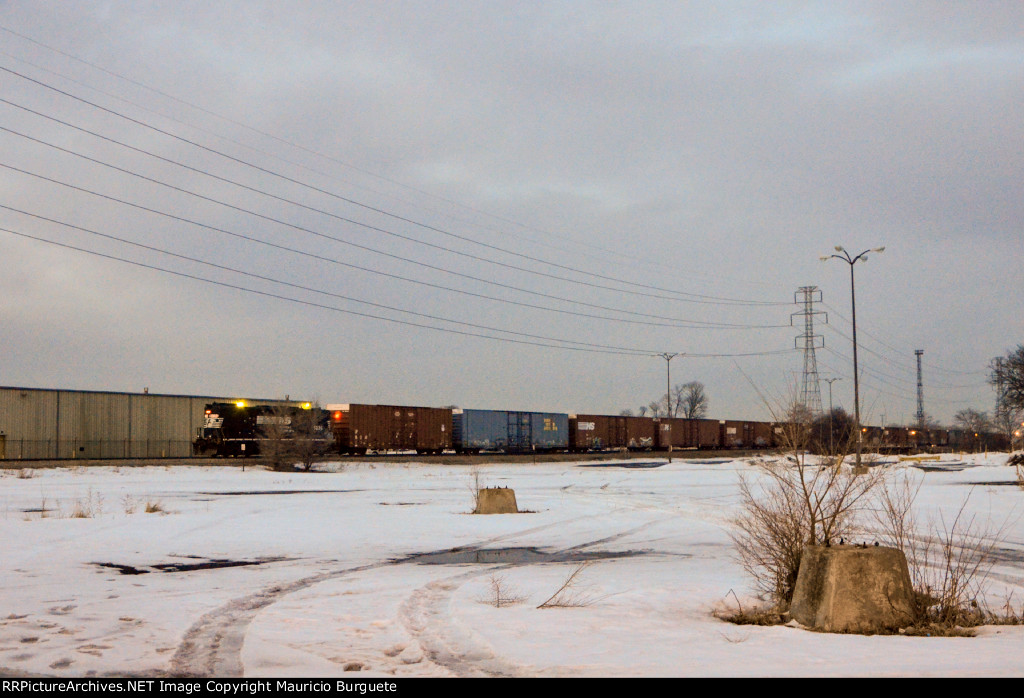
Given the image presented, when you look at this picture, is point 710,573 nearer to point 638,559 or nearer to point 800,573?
point 638,559

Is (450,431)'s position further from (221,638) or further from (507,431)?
(221,638)

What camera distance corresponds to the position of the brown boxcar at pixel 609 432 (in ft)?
242

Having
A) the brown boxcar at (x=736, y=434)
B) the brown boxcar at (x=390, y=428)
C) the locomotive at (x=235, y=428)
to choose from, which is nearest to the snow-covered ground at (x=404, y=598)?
the locomotive at (x=235, y=428)

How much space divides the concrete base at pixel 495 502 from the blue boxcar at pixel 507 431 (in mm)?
42619

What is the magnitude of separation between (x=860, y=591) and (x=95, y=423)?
55.6m

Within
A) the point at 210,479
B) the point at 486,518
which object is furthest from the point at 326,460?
the point at 486,518

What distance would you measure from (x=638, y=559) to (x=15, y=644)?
28.5 feet

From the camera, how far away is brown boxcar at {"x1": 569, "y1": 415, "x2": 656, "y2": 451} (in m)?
73.6

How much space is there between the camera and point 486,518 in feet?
63.6

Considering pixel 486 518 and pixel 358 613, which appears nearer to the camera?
pixel 358 613

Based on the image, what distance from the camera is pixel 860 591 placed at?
25.2 ft

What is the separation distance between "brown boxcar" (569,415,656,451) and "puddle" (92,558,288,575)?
201 feet

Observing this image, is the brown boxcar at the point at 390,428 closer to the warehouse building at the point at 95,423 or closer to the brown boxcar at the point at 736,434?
the warehouse building at the point at 95,423

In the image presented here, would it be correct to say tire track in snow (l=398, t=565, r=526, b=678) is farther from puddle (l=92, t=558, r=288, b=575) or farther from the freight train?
the freight train
